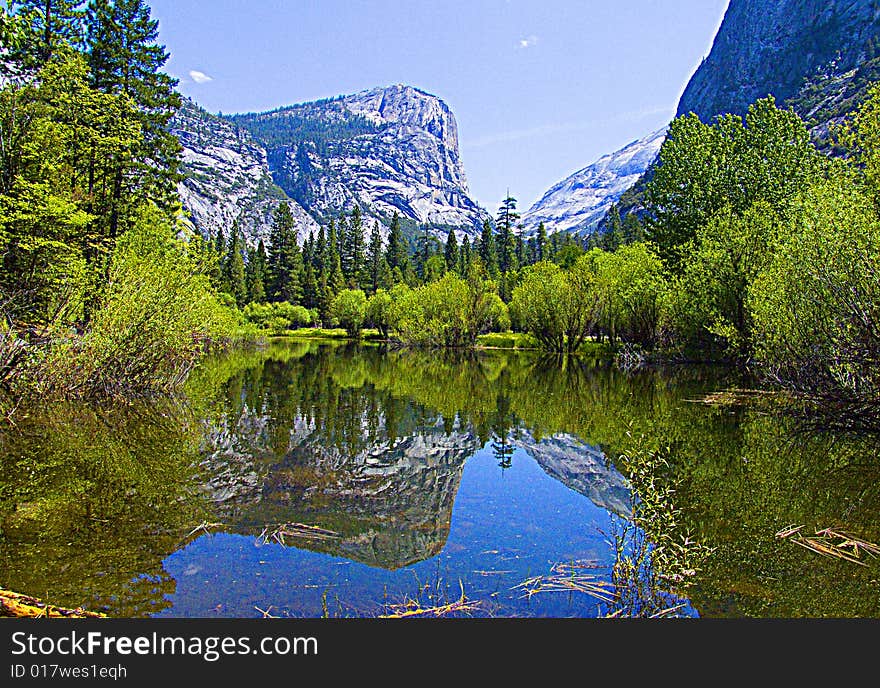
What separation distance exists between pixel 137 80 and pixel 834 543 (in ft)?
105

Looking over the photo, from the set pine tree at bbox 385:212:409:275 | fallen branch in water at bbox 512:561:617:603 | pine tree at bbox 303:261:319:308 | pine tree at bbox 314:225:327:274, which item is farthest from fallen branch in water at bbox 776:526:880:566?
pine tree at bbox 314:225:327:274

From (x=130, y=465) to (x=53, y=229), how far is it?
367 inches

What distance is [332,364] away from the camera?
125ft

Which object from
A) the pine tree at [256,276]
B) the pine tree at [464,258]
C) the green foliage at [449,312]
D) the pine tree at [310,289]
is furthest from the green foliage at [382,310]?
the pine tree at [256,276]

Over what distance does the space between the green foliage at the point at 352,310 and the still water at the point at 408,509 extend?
63150mm

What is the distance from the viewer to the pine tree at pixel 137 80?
25.5 metres

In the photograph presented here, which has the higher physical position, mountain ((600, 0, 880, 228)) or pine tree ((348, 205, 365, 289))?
mountain ((600, 0, 880, 228))

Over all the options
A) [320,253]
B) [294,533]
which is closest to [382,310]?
Result: [320,253]

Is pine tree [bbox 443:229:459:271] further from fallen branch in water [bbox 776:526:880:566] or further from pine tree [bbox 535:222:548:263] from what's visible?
fallen branch in water [bbox 776:526:880:566]

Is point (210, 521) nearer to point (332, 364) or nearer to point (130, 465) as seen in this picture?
point (130, 465)

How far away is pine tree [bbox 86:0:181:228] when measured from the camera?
25.5m

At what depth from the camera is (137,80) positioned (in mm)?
27047

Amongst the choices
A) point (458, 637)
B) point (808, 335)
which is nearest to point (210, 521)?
point (458, 637)

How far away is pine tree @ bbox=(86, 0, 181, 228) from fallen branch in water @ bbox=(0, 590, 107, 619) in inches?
954
